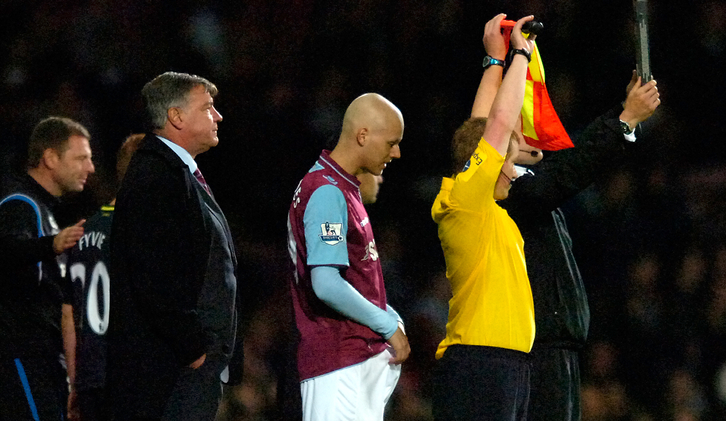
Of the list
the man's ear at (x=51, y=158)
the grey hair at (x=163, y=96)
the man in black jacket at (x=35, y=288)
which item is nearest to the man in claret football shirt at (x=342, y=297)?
the grey hair at (x=163, y=96)

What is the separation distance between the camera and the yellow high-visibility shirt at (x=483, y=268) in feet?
6.40

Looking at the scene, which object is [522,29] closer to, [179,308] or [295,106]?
[179,308]

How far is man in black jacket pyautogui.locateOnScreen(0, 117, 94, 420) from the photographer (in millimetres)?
2477

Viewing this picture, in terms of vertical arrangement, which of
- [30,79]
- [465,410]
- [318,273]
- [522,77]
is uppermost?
[30,79]

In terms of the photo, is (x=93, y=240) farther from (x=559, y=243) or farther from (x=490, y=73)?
(x=559, y=243)

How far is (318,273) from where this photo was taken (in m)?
1.93

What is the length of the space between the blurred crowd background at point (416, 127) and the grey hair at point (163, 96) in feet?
7.38

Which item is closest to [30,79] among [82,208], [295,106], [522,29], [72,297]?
[82,208]

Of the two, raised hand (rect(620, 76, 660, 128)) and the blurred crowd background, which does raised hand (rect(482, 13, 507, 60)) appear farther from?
the blurred crowd background

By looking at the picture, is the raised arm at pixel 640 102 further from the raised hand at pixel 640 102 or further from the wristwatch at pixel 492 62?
the wristwatch at pixel 492 62

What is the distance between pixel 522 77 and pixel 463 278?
536 millimetres

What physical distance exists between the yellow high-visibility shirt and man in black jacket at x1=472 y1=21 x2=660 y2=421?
9 centimetres

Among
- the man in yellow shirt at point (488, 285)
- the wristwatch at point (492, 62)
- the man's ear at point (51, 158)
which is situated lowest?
the man in yellow shirt at point (488, 285)

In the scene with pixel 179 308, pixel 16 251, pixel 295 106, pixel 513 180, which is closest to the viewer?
pixel 179 308
